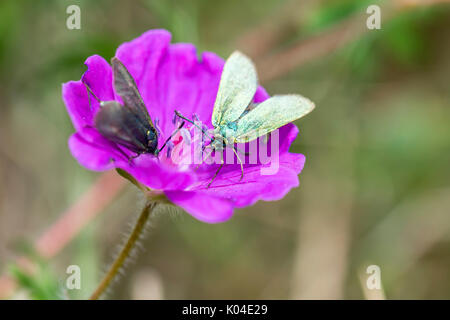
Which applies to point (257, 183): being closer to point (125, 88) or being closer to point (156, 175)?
point (156, 175)

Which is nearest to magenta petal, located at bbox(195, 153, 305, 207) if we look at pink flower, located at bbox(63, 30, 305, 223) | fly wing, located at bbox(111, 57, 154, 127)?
pink flower, located at bbox(63, 30, 305, 223)

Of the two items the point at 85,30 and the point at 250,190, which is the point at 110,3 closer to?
the point at 85,30

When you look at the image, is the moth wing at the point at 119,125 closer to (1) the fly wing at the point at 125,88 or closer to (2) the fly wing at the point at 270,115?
(1) the fly wing at the point at 125,88

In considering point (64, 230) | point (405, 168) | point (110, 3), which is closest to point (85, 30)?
point (110, 3)

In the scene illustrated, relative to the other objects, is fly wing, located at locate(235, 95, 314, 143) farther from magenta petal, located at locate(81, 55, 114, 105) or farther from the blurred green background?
the blurred green background

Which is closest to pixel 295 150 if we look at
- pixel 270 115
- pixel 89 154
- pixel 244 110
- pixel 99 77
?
pixel 244 110

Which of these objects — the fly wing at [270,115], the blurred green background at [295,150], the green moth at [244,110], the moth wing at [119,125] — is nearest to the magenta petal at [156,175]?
the moth wing at [119,125]
